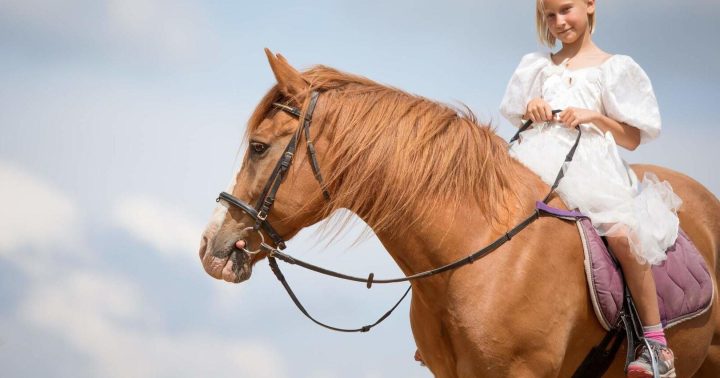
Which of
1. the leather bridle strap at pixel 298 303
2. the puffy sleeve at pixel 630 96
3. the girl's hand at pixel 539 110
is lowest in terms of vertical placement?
the leather bridle strap at pixel 298 303

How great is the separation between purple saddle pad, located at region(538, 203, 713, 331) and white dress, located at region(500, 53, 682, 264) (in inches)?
4.8

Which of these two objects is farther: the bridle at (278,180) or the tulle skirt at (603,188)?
the tulle skirt at (603,188)

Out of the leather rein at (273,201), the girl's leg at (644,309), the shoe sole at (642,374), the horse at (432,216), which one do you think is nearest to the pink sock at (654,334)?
the girl's leg at (644,309)

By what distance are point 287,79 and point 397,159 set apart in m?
0.73

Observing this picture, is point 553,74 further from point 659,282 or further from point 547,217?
point 659,282

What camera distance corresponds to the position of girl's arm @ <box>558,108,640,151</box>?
429 centimetres

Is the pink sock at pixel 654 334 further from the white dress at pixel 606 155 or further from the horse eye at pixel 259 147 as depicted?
the horse eye at pixel 259 147

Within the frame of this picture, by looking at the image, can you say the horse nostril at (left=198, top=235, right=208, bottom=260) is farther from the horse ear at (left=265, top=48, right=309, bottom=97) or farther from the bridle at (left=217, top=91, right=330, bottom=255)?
the horse ear at (left=265, top=48, right=309, bottom=97)

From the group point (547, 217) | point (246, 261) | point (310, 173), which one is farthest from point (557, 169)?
point (246, 261)

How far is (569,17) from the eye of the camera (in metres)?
4.55

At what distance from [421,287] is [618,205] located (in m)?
1.18

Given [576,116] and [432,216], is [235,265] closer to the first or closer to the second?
[432,216]

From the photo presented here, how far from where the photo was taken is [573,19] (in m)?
4.55

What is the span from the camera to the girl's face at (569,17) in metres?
4.55
